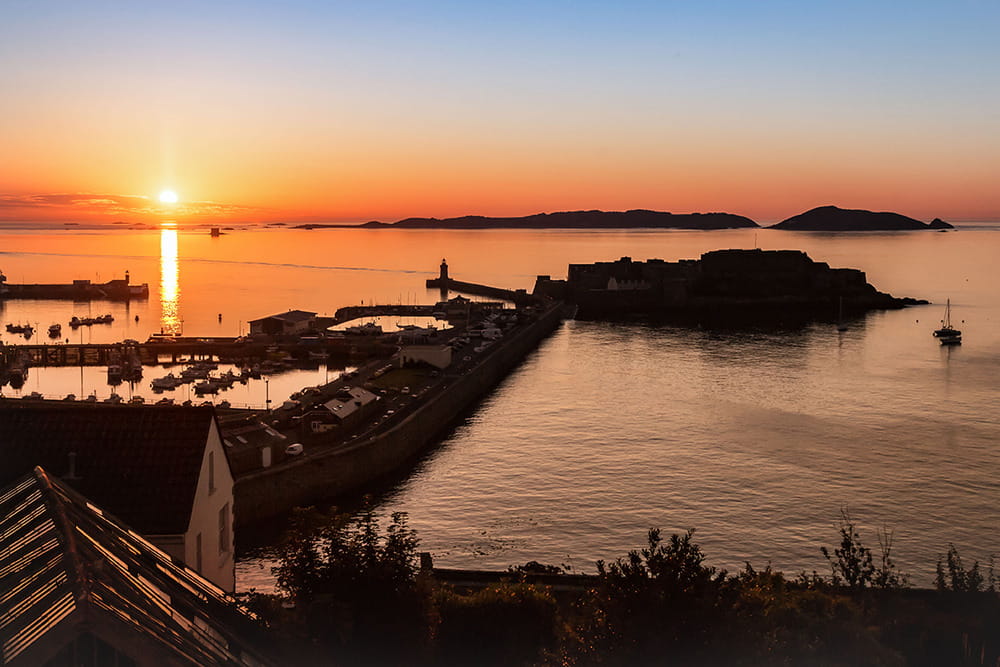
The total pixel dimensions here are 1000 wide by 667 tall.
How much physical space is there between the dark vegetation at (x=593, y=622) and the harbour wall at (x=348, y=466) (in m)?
14.3

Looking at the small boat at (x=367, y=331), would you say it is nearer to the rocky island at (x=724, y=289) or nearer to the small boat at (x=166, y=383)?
the small boat at (x=166, y=383)

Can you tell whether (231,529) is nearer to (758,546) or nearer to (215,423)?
(215,423)

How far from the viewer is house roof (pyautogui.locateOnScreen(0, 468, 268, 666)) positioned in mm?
4719

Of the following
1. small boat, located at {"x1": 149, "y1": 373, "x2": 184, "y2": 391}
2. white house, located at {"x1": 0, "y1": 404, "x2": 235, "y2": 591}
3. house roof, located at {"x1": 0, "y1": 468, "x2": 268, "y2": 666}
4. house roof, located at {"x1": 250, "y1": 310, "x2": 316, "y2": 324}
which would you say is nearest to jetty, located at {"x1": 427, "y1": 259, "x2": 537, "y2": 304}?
house roof, located at {"x1": 250, "y1": 310, "x2": 316, "y2": 324}

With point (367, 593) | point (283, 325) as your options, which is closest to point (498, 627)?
point (367, 593)

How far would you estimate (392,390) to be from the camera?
4256 centimetres

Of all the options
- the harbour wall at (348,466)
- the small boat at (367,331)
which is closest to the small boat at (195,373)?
the harbour wall at (348,466)

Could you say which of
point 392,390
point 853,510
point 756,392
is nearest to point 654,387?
point 756,392

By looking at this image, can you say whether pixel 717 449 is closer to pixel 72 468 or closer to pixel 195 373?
pixel 72 468

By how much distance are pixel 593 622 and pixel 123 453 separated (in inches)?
224

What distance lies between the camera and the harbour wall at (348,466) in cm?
2562

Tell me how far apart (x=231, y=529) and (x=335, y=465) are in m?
15.3

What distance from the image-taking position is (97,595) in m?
5.07

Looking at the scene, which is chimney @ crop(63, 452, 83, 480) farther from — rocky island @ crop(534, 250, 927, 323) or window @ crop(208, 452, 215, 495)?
rocky island @ crop(534, 250, 927, 323)
